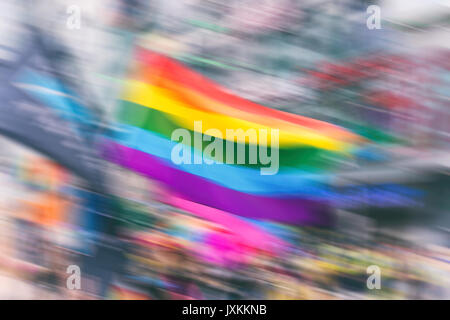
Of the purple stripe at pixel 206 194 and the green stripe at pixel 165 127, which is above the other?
the green stripe at pixel 165 127

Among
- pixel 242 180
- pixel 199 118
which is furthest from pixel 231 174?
pixel 199 118

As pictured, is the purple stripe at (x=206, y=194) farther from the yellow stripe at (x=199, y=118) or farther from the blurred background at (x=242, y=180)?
the yellow stripe at (x=199, y=118)

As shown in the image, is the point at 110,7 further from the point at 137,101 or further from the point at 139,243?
the point at 139,243

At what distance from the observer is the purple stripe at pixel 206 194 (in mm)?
2467

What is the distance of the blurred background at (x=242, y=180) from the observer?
2.44m

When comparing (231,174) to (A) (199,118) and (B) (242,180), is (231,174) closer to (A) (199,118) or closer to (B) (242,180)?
(B) (242,180)

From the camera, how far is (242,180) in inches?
97.7

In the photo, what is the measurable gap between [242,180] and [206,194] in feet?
0.71

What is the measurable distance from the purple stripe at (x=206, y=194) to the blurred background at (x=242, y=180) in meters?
0.01

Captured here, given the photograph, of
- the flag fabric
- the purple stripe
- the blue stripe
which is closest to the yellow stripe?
the flag fabric

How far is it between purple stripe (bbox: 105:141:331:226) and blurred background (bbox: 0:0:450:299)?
11mm

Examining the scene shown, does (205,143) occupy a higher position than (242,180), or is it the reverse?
(205,143)

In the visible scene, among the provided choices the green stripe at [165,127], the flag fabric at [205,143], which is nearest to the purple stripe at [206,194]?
the flag fabric at [205,143]
